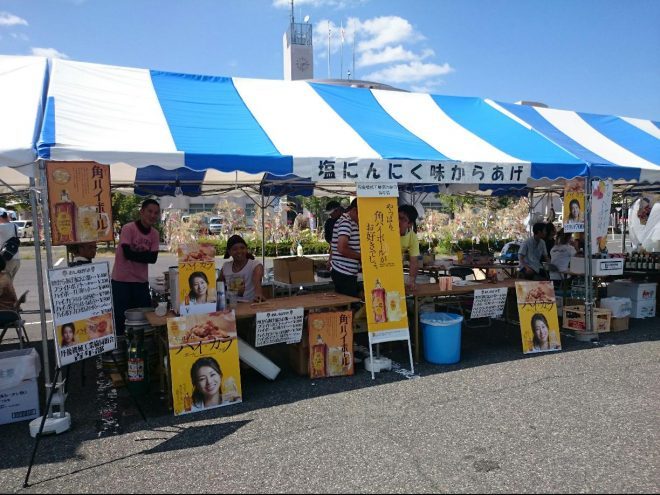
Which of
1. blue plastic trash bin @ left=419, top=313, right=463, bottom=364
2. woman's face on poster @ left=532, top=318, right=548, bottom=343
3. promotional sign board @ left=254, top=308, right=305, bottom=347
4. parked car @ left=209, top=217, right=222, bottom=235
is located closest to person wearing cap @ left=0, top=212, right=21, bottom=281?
promotional sign board @ left=254, top=308, right=305, bottom=347

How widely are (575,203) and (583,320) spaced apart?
142 centimetres

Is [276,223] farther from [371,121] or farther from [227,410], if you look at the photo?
[227,410]

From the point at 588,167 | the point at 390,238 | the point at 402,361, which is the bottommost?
the point at 402,361

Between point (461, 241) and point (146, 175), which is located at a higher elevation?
point (146, 175)

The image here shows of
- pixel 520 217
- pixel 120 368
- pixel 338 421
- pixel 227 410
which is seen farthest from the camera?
pixel 520 217

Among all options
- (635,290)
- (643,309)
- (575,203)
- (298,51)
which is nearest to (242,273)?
(575,203)

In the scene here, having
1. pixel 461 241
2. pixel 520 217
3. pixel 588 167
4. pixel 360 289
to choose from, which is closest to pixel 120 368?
pixel 360 289

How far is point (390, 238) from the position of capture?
15.4 feet

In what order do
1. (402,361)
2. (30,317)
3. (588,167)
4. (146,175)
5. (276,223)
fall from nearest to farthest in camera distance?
(402,361)
(588,167)
(146,175)
(30,317)
(276,223)

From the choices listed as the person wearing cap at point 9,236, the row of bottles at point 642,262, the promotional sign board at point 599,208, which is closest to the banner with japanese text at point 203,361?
the person wearing cap at point 9,236

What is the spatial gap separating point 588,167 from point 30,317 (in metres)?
8.23

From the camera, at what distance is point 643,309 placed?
279 inches

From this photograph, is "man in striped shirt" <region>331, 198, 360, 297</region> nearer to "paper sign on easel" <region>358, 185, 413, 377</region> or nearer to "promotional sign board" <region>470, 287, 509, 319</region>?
"paper sign on easel" <region>358, 185, 413, 377</region>

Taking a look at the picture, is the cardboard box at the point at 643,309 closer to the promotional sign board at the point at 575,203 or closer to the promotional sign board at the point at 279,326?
the promotional sign board at the point at 575,203
